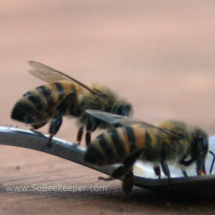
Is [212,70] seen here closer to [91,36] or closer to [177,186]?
[91,36]

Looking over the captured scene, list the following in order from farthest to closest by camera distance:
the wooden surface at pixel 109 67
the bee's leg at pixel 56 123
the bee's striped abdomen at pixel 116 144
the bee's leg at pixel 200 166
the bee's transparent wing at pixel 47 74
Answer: the bee's transparent wing at pixel 47 74 → the bee's leg at pixel 56 123 → the bee's leg at pixel 200 166 → the bee's striped abdomen at pixel 116 144 → the wooden surface at pixel 109 67

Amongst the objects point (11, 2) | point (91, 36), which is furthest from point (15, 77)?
point (11, 2)

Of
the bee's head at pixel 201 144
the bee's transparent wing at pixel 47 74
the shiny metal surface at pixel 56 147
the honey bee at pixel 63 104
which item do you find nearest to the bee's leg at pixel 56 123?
the honey bee at pixel 63 104

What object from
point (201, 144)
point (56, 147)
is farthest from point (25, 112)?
point (201, 144)

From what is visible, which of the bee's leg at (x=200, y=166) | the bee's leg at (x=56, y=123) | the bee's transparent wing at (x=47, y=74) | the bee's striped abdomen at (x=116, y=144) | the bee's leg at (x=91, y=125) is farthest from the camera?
the bee's transparent wing at (x=47, y=74)

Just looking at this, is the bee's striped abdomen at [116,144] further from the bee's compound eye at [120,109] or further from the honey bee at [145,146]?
the bee's compound eye at [120,109]

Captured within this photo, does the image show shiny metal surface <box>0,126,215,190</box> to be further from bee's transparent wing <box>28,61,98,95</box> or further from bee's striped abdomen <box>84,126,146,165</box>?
bee's transparent wing <box>28,61,98,95</box>

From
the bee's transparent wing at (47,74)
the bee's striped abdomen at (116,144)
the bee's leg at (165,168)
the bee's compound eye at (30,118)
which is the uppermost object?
the bee's transparent wing at (47,74)
